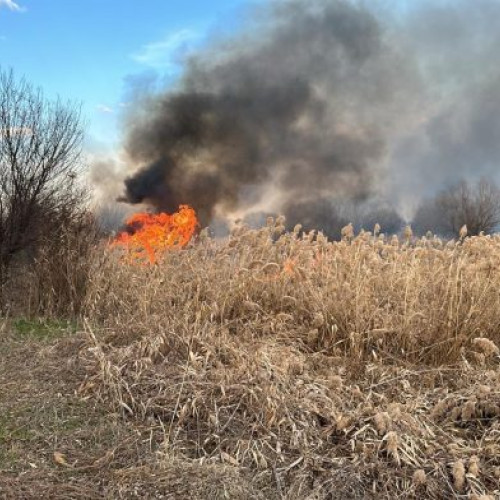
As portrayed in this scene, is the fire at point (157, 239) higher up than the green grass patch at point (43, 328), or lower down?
higher up

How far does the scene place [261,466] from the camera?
123 inches

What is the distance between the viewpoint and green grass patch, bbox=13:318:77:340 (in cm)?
546

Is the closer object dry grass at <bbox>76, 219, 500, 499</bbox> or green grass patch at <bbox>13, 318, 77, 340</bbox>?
dry grass at <bbox>76, 219, 500, 499</bbox>

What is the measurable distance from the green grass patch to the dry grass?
11.8 inches

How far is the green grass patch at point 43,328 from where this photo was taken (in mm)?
5457

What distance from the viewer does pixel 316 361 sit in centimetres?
435

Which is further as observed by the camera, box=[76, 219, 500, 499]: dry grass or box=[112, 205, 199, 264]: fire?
box=[112, 205, 199, 264]: fire

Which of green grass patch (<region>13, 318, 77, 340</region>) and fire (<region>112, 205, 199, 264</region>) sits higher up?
fire (<region>112, 205, 199, 264</region>)

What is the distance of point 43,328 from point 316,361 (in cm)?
296

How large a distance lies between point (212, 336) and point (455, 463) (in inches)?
76.3

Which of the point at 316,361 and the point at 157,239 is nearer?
the point at 316,361

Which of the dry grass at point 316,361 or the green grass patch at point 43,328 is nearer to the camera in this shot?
the dry grass at point 316,361

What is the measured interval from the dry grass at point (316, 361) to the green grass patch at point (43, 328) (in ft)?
0.98

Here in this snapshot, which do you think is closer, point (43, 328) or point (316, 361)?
point (316, 361)
